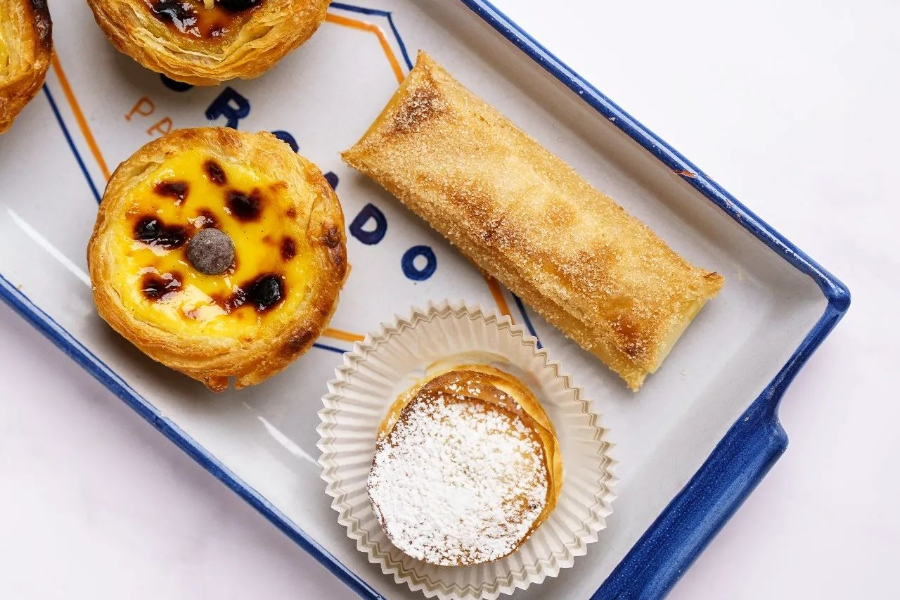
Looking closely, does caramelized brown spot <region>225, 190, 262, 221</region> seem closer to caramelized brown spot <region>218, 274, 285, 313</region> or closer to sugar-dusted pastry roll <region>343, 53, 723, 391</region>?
caramelized brown spot <region>218, 274, 285, 313</region>

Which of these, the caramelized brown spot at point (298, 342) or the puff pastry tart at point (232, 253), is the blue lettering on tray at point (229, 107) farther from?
the caramelized brown spot at point (298, 342)

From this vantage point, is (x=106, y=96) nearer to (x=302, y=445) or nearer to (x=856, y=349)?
(x=302, y=445)

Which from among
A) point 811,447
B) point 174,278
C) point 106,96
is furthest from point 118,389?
point 811,447

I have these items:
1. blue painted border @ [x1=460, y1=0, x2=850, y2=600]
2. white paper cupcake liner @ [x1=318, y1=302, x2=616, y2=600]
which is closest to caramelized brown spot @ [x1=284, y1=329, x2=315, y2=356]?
white paper cupcake liner @ [x1=318, y1=302, x2=616, y2=600]

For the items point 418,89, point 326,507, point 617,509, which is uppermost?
point 418,89

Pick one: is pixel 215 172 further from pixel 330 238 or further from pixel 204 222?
pixel 330 238

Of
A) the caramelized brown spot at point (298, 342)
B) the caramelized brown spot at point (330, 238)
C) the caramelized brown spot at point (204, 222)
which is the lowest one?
the caramelized brown spot at point (298, 342)

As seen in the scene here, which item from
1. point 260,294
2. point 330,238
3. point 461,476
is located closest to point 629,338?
point 461,476

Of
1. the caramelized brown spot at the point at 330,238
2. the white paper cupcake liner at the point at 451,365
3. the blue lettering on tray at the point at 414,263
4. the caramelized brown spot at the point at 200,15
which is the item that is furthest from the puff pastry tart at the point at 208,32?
the white paper cupcake liner at the point at 451,365
